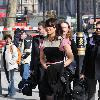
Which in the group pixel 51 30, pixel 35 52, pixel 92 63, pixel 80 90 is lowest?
pixel 80 90

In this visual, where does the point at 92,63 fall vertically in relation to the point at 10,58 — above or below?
above

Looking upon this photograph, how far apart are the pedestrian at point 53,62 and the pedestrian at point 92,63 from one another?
1014 mm

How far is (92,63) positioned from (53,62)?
125cm

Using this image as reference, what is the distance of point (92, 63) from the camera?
7.63m

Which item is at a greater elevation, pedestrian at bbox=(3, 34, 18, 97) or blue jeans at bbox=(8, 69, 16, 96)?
pedestrian at bbox=(3, 34, 18, 97)

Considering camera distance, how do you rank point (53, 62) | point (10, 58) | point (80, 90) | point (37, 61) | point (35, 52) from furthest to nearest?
point (10, 58)
point (35, 52)
point (80, 90)
point (37, 61)
point (53, 62)

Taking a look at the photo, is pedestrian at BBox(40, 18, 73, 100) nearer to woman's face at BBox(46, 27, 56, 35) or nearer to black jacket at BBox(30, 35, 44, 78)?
woman's face at BBox(46, 27, 56, 35)

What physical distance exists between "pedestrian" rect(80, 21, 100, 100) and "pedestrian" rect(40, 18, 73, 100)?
1.01m

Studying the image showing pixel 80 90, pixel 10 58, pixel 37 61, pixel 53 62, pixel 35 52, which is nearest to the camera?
pixel 53 62

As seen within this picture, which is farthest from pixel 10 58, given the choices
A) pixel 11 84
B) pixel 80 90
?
pixel 80 90

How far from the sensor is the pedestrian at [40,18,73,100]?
258 inches

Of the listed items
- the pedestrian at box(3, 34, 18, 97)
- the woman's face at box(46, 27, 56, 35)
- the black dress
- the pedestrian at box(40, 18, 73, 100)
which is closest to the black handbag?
the pedestrian at box(40, 18, 73, 100)

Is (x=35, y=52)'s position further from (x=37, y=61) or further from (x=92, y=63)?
(x=92, y=63)

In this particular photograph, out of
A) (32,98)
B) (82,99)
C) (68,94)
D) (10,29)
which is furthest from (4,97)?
(10,29)
